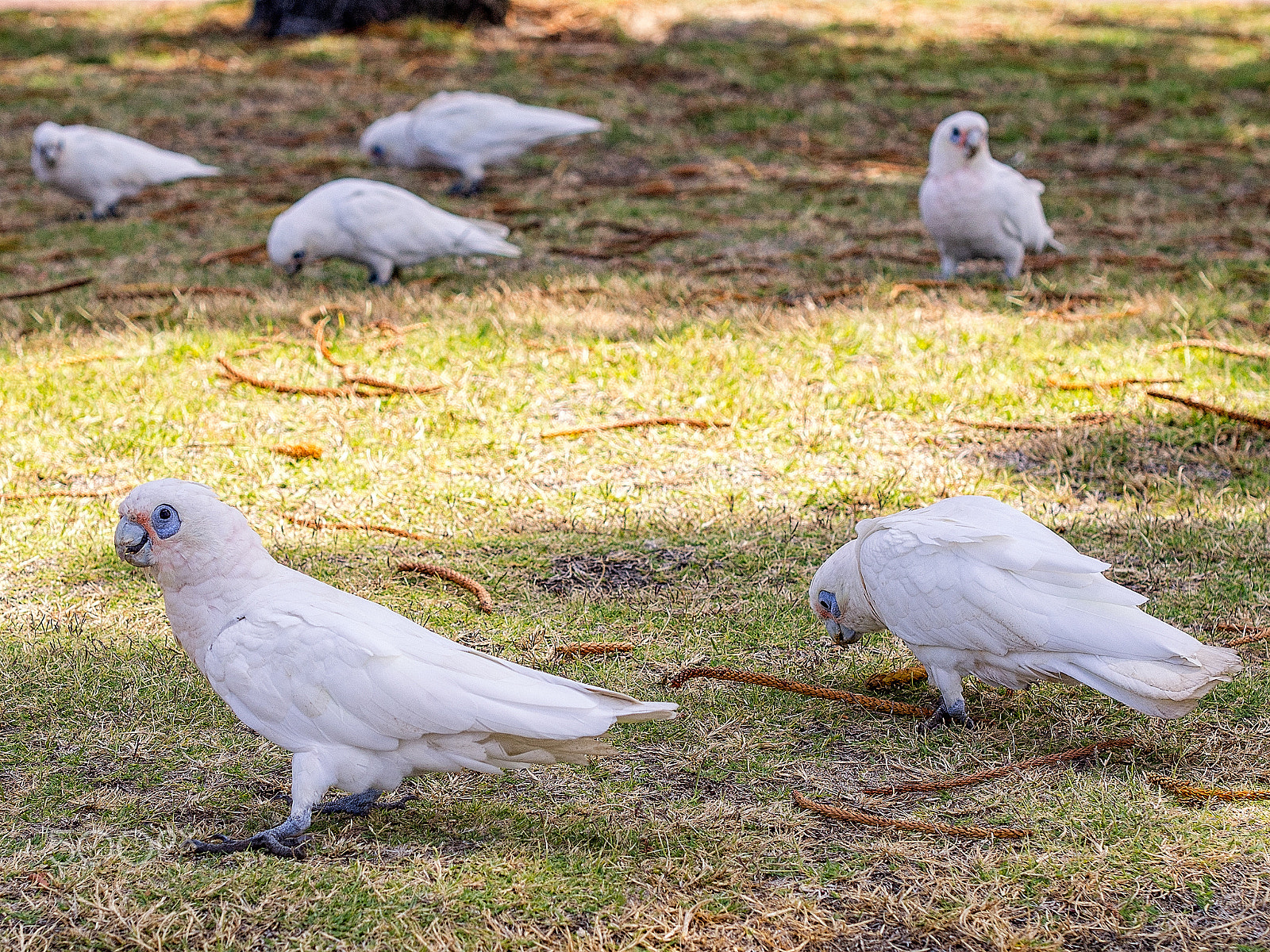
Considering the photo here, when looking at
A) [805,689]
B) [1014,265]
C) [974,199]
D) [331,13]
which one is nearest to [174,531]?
[805,689]

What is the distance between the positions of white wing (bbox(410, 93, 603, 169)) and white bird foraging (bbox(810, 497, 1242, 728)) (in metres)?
5.54

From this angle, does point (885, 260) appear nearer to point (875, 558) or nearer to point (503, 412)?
point (503, 412)

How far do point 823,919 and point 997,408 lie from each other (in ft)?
8.87

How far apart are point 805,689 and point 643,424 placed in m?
1.62

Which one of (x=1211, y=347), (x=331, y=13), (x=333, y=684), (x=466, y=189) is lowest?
(x=333, y=684)

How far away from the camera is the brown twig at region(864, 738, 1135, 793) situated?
2.47 m

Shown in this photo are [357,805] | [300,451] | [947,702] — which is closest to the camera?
[357,805]

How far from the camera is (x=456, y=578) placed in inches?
131

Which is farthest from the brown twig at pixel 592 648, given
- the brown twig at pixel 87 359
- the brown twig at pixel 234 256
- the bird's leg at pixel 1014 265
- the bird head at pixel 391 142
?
the bird head at pixel 391 142

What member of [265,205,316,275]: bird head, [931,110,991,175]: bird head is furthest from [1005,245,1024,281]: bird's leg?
[265,205,316,275]: bird head

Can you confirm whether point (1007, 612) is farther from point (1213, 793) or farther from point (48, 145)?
point (48, 145)

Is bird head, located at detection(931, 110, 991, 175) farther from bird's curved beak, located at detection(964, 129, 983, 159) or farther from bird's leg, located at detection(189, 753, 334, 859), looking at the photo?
bird's leg, located at detection(189, 753, 334, 859)

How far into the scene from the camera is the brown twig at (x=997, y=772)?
2469 millimetres

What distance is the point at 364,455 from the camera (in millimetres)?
4062
